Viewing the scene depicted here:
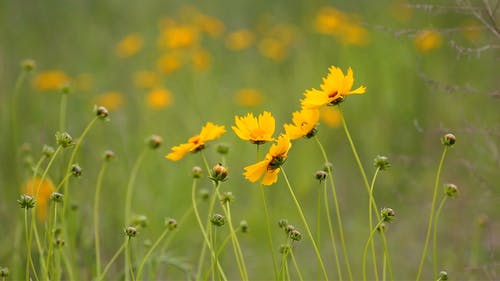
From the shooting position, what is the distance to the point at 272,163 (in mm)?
1170

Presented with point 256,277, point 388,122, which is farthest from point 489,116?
point 256,277

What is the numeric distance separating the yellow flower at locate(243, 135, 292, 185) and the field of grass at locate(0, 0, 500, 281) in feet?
1.10

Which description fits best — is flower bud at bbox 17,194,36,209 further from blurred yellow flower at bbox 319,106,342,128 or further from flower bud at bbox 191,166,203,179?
blurred yellow flower at bbox 319,106,342,128

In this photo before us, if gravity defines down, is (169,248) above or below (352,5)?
below

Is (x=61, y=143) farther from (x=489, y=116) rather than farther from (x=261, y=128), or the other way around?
(x=489, y=116)

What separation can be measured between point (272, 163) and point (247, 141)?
1.84m

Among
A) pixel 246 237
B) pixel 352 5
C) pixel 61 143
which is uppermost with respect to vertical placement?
pixel 352 5

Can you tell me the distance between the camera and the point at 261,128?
121cm

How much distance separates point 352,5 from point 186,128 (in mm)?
1687

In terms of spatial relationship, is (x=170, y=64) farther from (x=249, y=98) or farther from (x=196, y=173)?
(x=196, y=173)

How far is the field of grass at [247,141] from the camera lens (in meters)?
2.14

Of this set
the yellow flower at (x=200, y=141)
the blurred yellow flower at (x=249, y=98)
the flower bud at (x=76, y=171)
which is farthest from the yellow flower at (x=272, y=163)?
the blurred yellow flower at (x=249, y=98)

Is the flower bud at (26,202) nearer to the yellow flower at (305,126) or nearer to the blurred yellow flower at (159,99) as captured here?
the yellow flower at (305,126)

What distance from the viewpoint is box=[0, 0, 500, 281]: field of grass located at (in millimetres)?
2139
